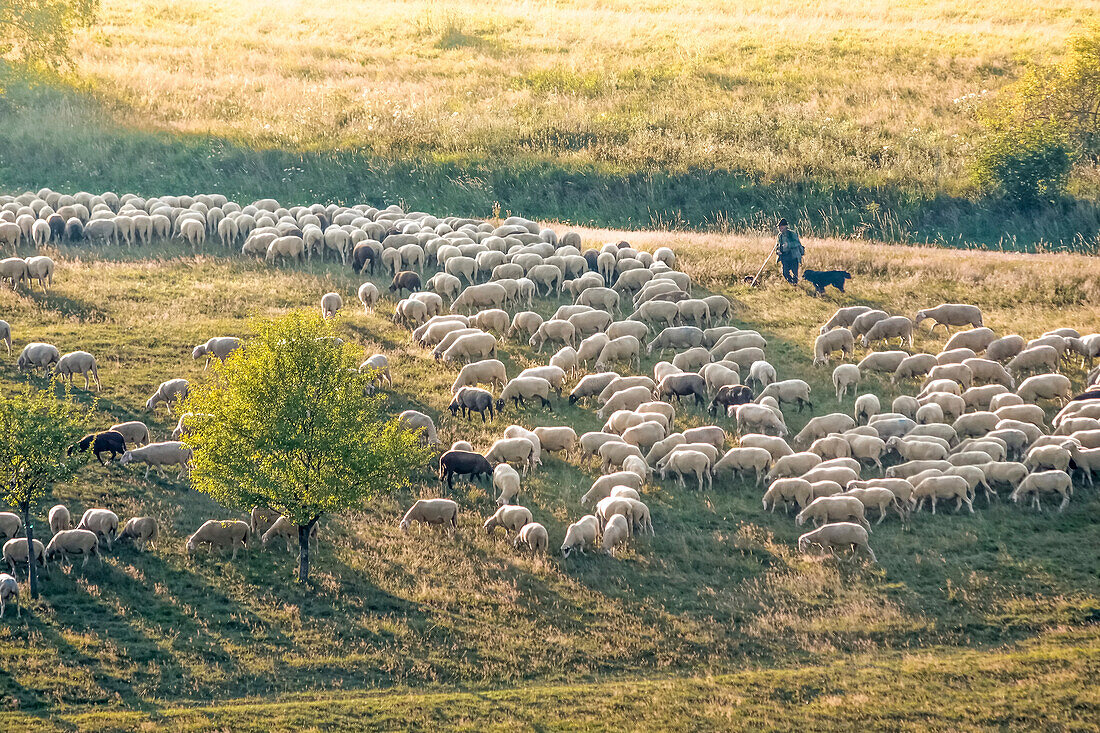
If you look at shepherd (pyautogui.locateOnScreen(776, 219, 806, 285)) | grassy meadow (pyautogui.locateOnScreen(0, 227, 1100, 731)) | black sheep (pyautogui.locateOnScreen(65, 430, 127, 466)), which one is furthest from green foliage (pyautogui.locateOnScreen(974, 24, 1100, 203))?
black sheep (pyautogui.locateOnScreen(65, 430, 127, 466))

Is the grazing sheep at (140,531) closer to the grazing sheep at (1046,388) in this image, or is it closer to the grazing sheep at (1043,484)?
the grazing sheep at (1043,484)

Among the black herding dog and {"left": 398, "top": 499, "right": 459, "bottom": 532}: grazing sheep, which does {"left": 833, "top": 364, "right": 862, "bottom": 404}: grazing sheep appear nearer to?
the black herding dog

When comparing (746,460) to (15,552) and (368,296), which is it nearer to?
(15,552)

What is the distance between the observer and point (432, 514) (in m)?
18.5

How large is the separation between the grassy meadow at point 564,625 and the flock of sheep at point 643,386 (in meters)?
0.49

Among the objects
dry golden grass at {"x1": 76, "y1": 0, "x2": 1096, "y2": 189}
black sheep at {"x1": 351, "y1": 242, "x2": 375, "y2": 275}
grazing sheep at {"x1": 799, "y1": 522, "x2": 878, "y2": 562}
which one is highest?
dry golden grass at {"x1": 76, "y1": 0, "x2": 1096, "y2": 189}

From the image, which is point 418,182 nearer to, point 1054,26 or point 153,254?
point 153,254

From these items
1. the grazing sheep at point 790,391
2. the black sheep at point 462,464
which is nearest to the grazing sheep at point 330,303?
the black sheep at point 462,464

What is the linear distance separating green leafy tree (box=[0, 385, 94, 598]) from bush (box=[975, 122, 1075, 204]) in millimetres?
33160

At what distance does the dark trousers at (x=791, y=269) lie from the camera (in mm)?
31641

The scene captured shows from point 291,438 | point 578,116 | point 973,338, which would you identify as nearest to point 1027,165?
point 973,338

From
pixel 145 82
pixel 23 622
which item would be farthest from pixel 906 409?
pixel 145 82

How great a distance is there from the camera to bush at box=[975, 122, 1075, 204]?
39312 mm

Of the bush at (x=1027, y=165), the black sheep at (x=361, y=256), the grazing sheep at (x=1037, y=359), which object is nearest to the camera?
the grazing sheep at (x=1037, y=359)
